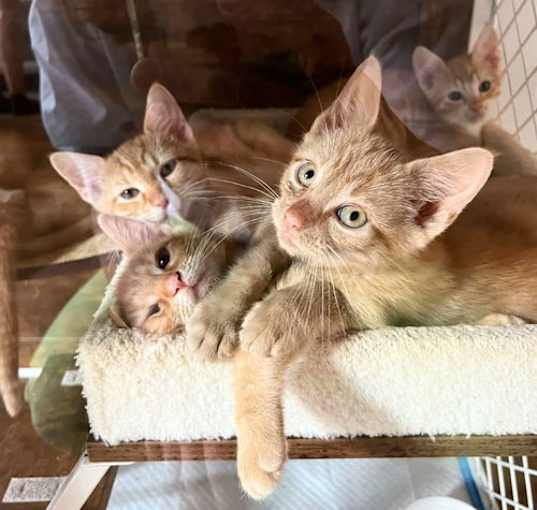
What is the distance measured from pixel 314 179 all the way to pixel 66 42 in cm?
39

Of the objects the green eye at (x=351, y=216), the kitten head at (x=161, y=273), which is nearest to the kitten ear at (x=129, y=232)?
the kitten head at (x=161, y=273)

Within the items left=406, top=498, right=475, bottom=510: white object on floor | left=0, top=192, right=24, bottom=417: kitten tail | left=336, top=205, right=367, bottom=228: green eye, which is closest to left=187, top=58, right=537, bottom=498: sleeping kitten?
left=336, top=205, right=367, bottom=228: green eye

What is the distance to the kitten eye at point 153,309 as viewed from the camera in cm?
70

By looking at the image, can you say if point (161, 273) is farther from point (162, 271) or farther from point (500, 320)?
point (500, 320)

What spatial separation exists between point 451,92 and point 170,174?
0.41m

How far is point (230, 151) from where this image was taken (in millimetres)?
772

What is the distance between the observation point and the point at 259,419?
0.66 meters

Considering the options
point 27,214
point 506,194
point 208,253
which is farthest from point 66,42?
point 506,194

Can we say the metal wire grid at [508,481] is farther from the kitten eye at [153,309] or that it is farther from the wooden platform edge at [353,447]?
the kitten eye at [153,309]

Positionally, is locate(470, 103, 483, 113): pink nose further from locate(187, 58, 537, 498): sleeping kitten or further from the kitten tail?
the kitten tail

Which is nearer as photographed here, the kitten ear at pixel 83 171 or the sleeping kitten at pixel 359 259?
the sleeping kitten at pixel 359 259

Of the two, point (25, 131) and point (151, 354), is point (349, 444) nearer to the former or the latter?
point (151, 354)

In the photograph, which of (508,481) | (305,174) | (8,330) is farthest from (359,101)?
(508,481)

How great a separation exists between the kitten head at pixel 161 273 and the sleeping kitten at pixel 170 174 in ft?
0.09
